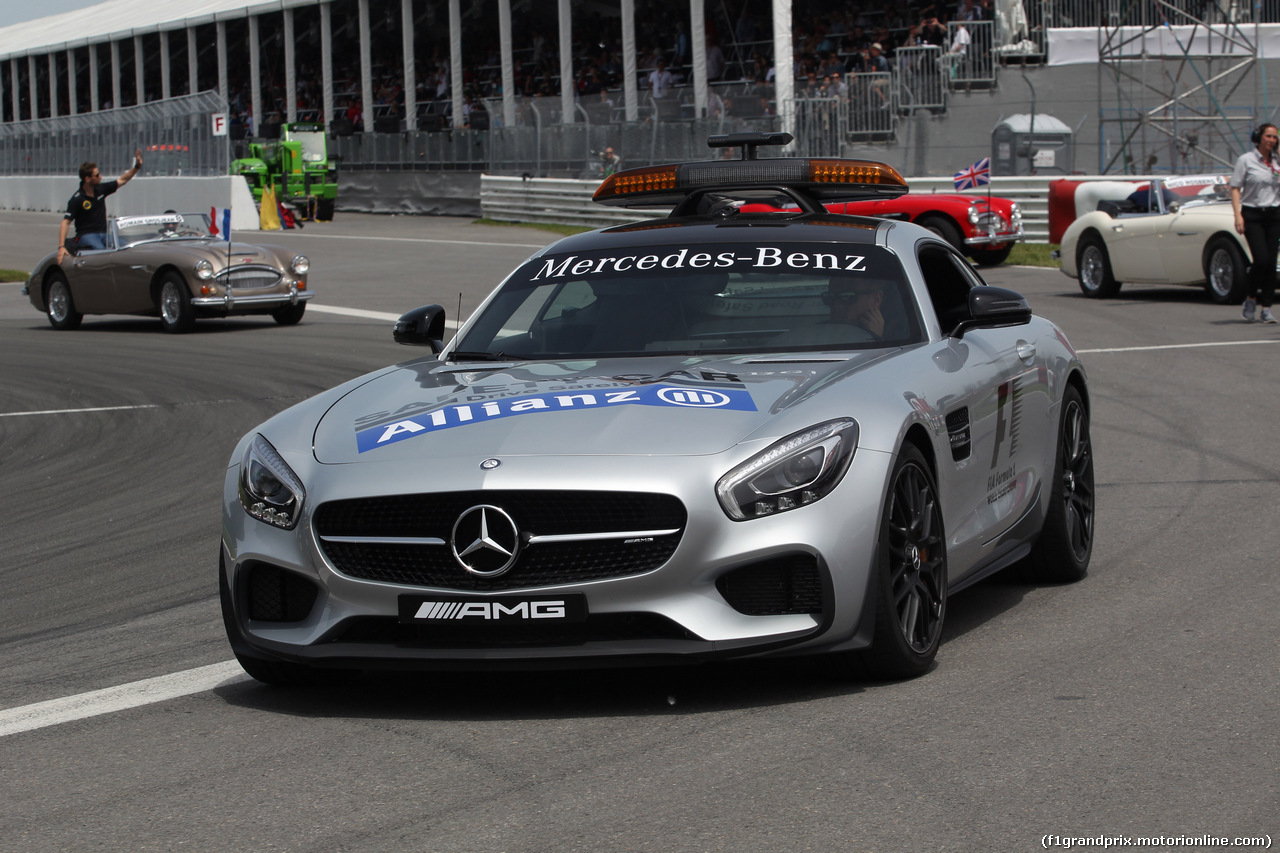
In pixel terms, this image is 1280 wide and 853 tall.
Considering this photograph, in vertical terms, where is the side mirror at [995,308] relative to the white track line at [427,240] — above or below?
above

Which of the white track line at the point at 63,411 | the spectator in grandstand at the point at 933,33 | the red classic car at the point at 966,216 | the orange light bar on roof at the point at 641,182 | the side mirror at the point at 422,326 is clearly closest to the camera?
the side mirror at the point at 422,326

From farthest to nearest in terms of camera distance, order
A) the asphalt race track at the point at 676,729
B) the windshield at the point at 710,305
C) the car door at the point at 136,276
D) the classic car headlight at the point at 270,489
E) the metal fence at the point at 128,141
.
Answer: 1. the metal fence at the point at 128,141
2. the car door at the point at 136,276
3. the windshield at the point at 710,305
4. the classic car headlight at the point at 270,489
5. the asphalt race track at the point at 676,729

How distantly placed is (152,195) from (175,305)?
96.2 feet

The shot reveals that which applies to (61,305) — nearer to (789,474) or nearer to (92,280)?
(92,280)

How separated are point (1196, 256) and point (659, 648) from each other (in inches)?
626

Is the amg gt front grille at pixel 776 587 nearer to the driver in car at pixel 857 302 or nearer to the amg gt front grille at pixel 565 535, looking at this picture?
the amg gt front grille at pixel 565 535

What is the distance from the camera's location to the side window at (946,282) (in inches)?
256

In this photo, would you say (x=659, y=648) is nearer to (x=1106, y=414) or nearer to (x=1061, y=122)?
(x=1106, y=414)

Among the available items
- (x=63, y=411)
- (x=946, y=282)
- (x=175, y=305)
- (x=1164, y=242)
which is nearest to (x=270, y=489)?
(x=946, y=282)

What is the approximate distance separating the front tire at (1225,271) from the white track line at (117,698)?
15365 millimetres

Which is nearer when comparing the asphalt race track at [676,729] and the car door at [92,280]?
the asphalt race track at [676,729]

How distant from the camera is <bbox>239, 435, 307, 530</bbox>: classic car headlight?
487cm

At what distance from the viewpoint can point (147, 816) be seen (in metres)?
3.97

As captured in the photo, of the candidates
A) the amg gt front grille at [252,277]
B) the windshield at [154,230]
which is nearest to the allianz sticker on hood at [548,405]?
the amg gt front grille at [252,277]
